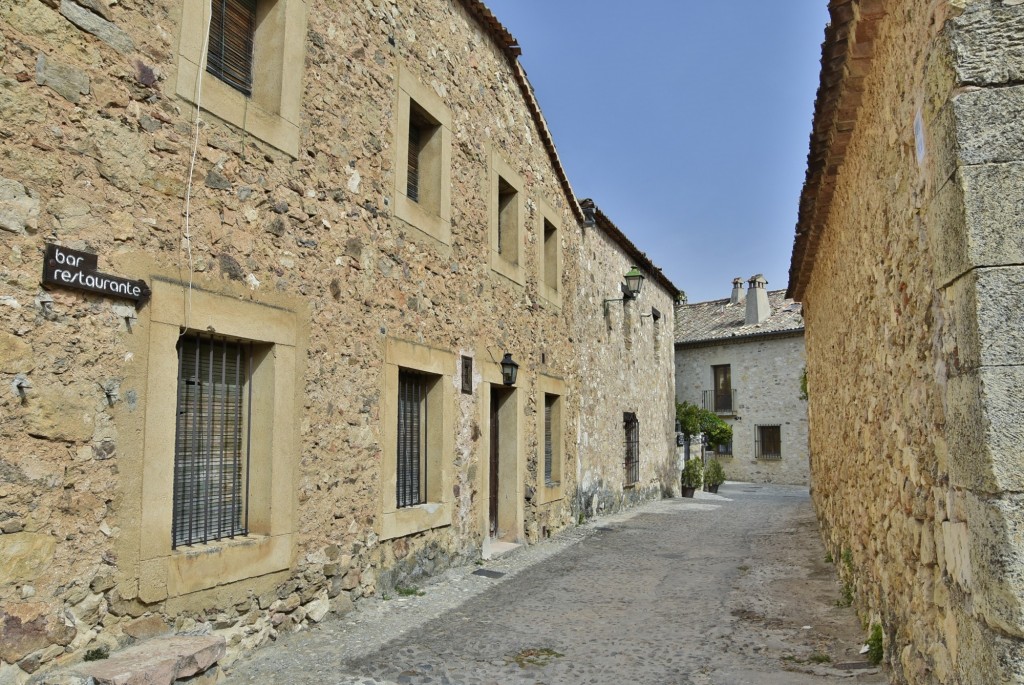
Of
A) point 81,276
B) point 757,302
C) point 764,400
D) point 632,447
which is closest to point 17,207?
point 81,276

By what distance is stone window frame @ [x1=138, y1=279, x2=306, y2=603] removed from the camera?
3.93 metres

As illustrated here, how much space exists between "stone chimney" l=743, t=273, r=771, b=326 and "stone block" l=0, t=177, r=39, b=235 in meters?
26.1

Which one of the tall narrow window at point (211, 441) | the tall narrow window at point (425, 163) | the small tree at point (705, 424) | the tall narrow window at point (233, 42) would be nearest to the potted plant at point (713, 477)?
the small tree at point (705, 424)

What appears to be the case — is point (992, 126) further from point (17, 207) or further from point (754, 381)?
point (754, 381)

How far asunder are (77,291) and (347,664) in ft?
8.42

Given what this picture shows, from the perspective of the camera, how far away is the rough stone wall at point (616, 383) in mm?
11969

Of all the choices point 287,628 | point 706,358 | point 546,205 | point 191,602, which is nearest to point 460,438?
point 287,628

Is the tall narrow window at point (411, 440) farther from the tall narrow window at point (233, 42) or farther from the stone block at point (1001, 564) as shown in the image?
the stone block at point (1001, 564)

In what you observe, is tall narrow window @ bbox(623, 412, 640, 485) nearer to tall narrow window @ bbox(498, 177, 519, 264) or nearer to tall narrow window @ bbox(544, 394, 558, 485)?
tall narrow window @ bbox(544, 394, 558, 485)

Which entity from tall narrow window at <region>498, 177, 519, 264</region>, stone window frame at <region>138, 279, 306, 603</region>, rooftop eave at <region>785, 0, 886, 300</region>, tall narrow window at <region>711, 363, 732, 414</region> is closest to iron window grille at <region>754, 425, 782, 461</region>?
tall narrow window at <region>711, 363, 732, 414</region>

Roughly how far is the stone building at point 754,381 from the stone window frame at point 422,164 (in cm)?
2009

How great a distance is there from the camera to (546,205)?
1032 cm

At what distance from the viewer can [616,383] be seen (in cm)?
1380

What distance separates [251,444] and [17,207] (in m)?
2.03
